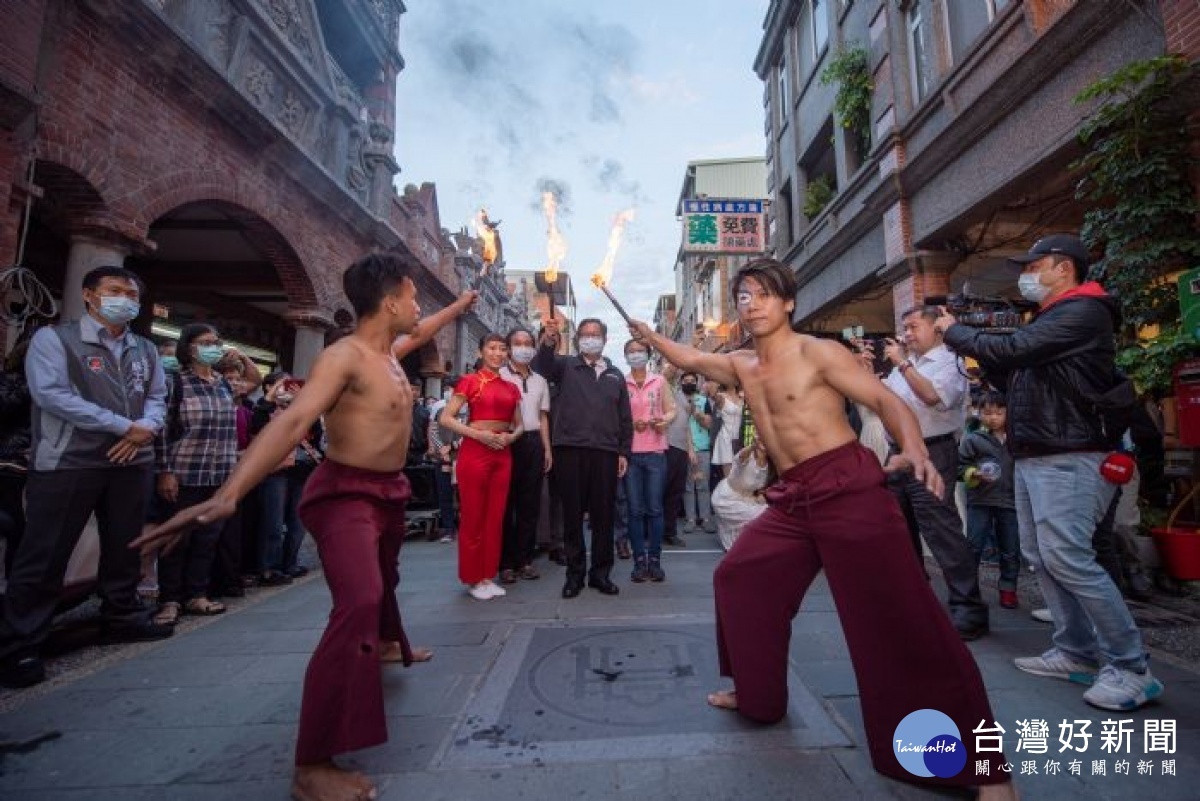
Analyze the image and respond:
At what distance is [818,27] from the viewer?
1375cm

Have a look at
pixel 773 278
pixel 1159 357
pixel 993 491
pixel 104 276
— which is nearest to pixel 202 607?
pixel 104 276

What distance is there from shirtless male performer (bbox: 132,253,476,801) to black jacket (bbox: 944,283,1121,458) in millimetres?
2957

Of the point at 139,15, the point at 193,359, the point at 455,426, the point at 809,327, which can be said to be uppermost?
the point at 139,15

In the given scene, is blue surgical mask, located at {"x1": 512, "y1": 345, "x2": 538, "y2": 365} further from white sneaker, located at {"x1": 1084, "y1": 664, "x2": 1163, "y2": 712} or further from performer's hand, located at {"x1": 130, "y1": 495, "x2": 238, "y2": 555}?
white sneaker, located at {"x1": 1084, "y1": 664, "x2": 1163, "y2": 712}

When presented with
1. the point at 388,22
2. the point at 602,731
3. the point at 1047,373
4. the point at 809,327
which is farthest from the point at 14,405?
the point at 809,327

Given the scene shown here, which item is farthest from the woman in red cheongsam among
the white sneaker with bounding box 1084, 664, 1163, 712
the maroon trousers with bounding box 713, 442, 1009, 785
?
the white sneaker with bounding box 1084, 664, 1163, 712

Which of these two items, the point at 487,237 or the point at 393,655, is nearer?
the point at 393,655

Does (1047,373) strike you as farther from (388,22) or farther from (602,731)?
(388,22)

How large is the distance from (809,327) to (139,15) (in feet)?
46.7

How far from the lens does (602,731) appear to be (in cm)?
233

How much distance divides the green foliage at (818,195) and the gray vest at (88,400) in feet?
45.6

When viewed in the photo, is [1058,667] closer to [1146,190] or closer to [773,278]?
[773,278]

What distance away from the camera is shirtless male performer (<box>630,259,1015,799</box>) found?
1.93 meters

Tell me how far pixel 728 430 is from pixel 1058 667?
15.1 feet
